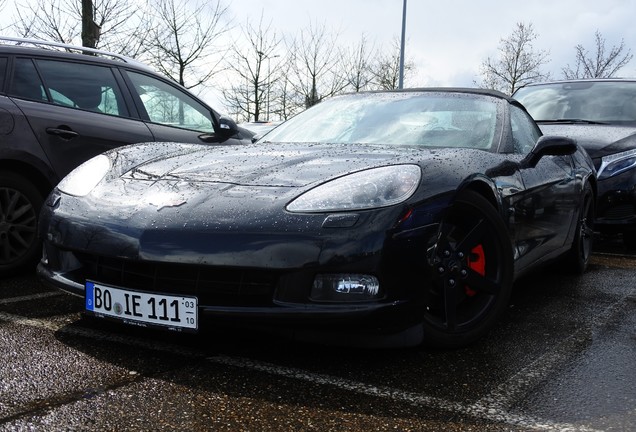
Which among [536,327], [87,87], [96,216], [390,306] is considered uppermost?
[87,87]

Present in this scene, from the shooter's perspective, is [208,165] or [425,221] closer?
[425,221]

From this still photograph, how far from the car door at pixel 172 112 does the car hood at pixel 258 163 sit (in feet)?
5.39

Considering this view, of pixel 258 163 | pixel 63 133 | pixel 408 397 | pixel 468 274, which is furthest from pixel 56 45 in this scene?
pixel 408 397

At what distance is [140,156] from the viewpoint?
3.34 metres

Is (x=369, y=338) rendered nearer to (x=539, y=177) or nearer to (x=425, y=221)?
(x=425, y=221)

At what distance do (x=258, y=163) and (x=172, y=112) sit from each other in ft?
8.12

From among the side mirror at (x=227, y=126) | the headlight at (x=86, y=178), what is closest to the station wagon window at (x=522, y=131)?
the side mirror at (x=227, y=126)

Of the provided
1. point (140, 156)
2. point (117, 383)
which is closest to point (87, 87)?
point (140, 156)

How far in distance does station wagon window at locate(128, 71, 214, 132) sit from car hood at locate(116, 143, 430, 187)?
68.8 inches

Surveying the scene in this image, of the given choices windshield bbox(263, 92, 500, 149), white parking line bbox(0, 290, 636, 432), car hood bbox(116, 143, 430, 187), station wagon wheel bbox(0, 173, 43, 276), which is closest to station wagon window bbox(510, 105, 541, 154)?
windshield bbox(263, 92, 500, 149)

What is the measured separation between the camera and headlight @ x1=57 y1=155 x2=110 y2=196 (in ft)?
9.92

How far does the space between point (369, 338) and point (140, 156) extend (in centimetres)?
150

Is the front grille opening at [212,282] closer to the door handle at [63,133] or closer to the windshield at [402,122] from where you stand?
the windshield at [402,122]

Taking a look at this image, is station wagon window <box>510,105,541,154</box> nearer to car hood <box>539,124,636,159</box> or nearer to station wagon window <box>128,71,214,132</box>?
car hood <box>539,124,636,159</box>
